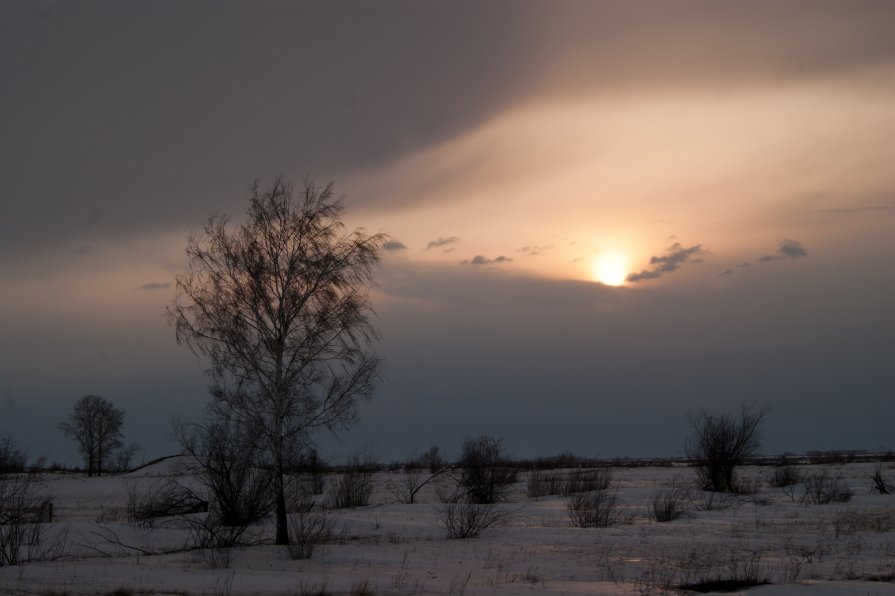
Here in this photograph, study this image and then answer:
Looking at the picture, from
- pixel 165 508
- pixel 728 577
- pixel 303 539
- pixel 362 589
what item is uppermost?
pixel 362 589

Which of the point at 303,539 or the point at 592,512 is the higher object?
the point at 303,539

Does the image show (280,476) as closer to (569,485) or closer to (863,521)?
(863,521)

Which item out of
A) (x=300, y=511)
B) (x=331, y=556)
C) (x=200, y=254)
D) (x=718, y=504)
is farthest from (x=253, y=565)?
(x=718, y=504)

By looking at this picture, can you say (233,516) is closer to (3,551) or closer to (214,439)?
(214,439)

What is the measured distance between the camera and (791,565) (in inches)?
Result: 717

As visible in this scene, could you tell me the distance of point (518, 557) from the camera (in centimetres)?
2169

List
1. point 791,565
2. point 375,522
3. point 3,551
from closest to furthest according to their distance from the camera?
point 791,565, point 3,551, point 375,522

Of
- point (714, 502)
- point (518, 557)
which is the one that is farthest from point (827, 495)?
point (518, 557)

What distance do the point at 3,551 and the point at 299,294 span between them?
11.2 metres

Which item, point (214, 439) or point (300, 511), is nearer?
point (300, 511)

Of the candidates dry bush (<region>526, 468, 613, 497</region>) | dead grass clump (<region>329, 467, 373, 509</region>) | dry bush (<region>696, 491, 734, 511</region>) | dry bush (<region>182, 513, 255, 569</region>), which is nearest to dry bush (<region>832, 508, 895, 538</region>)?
dry bush (<region>696, 491, 734, 511</region>)

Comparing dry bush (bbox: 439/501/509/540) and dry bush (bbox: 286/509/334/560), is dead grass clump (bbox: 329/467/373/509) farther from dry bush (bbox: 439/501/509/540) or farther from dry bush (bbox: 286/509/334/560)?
dry bush (bbox: 286/509/334/560)

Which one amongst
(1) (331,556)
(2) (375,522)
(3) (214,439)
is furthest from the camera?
(2) (375,522)

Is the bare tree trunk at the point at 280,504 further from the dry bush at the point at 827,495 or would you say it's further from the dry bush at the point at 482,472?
the dry bush at the point at 827,495
